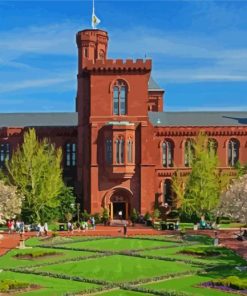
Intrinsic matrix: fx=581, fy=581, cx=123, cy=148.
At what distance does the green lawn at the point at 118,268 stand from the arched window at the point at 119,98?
29297 millimetres

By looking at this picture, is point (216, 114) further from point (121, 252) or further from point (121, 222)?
point (121, 252)

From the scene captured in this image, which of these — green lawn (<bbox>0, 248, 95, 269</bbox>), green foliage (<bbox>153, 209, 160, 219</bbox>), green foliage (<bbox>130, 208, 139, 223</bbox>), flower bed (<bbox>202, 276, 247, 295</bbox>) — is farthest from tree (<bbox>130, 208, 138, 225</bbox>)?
flower bed (<bbox>202, 276, 247, 295</bbox>)

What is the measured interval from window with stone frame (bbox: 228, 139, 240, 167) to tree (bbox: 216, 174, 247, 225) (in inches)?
994

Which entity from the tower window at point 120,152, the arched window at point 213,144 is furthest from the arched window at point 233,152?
the tower window at point 120,152

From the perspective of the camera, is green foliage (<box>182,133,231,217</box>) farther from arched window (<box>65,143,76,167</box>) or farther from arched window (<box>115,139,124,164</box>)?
arched window (<box>65,143,76,167</box>)

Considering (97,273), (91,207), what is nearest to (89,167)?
(91,207)

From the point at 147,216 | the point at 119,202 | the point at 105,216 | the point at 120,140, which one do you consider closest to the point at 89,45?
the point at 120,140

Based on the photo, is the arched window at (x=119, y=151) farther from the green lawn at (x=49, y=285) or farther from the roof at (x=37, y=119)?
the green lawn at (x=49, y=285)

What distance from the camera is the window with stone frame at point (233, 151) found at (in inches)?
2854

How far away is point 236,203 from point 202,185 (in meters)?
18.8

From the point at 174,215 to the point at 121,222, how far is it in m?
7.20

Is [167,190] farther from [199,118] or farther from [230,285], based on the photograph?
[230,285]

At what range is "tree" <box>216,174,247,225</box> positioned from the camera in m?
38.7

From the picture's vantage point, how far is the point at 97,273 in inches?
1257
